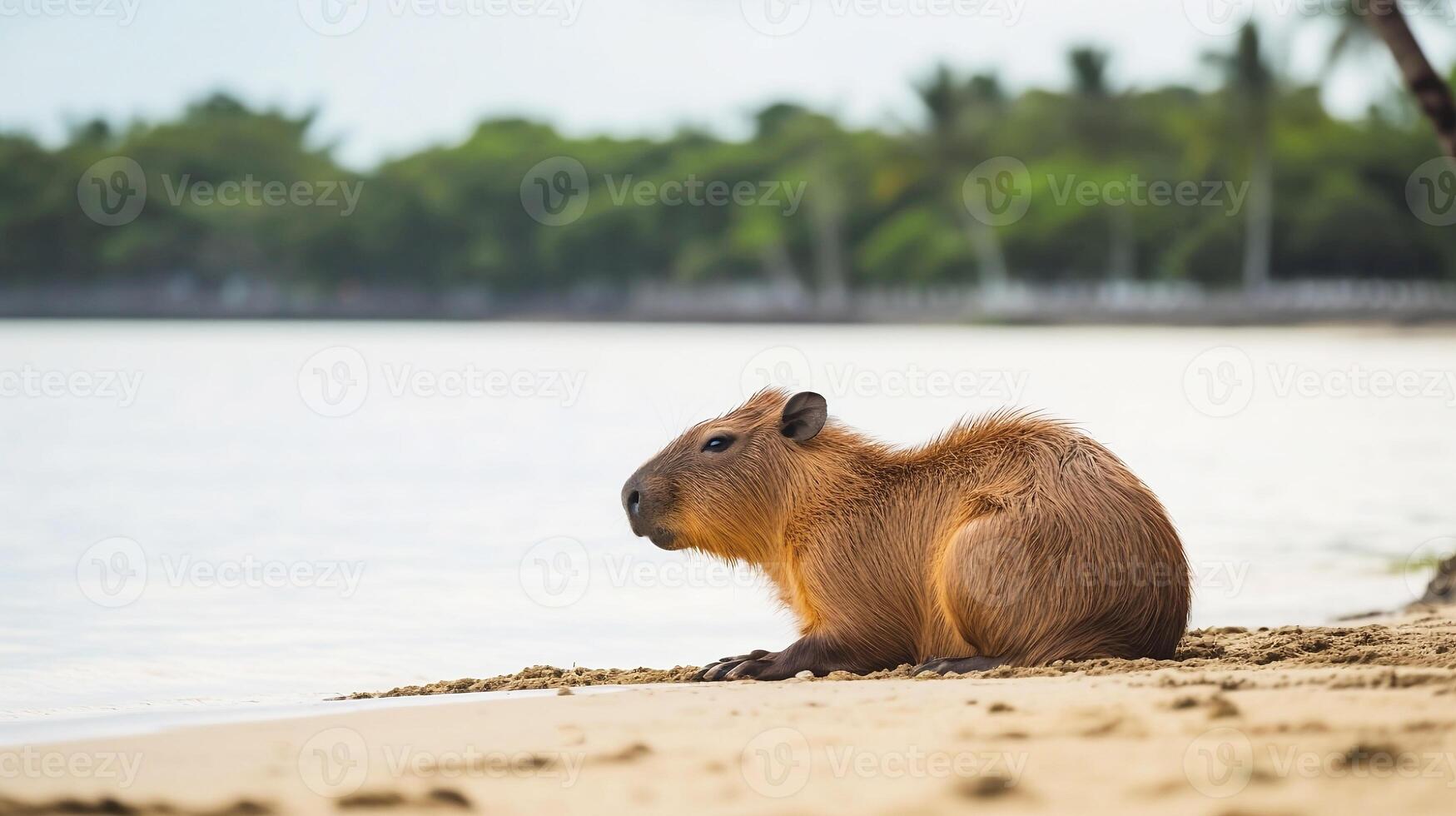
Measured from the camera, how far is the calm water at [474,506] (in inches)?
325

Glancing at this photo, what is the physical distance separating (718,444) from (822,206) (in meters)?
84.6

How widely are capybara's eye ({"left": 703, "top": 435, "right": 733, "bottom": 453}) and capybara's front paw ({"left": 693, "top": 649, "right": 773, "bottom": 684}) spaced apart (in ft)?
2.86

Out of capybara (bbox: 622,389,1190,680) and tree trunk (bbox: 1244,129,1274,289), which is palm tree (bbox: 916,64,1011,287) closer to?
tree trunk (bbox: 1244,129,1274,289)

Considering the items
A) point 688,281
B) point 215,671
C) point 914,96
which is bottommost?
point 215,671

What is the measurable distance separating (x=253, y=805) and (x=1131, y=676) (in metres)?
2.74

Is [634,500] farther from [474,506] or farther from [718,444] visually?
[474,506]

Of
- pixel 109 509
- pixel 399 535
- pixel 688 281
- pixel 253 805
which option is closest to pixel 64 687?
pixel 253 805

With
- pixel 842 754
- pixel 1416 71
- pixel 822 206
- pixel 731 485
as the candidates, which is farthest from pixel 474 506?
pixel 822 206

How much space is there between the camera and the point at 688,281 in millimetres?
96250

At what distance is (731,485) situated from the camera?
20.8ft

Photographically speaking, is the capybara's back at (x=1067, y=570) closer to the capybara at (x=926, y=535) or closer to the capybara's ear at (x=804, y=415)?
the capybara at (x=926, y=535)

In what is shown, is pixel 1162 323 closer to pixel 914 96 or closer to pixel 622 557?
pixel 914 96

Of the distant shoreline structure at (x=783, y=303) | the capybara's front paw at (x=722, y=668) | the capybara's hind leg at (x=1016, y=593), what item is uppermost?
the distant shoreline structure at (x=783, y=303)

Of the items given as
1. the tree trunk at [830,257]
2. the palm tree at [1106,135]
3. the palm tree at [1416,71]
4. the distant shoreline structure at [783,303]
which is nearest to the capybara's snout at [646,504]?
the palm tree at [1416,71]
